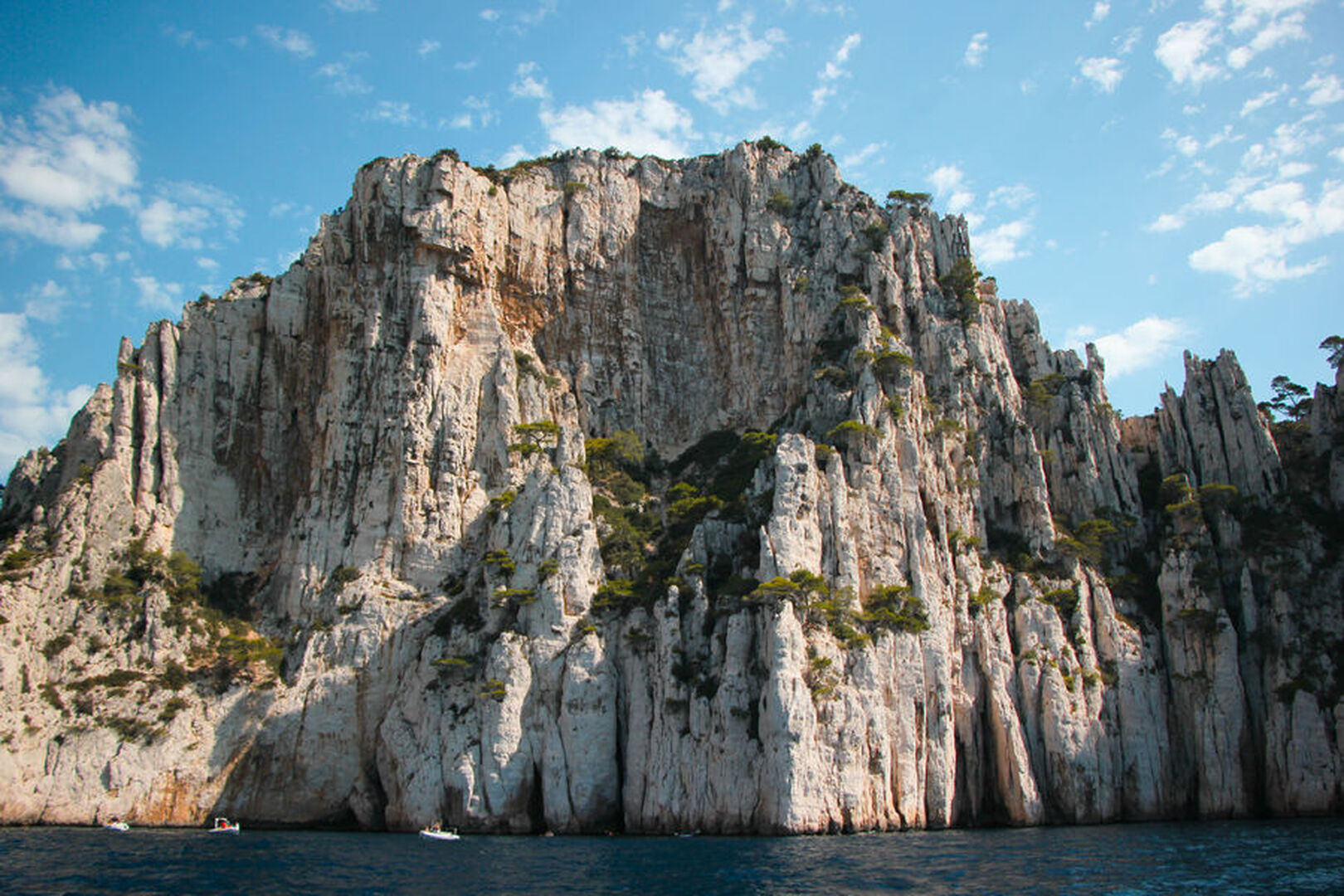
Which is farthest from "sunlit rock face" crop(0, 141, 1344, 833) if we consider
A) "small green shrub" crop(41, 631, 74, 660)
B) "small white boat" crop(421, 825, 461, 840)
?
"small white boat" crop(421, 825, 461, 840)

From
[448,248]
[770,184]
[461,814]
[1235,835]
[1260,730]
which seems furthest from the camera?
[770,184]

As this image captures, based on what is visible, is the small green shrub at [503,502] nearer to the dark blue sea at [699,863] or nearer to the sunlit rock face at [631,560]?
the sunlit rock face at [631,560]

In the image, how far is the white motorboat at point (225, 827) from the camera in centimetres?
5199

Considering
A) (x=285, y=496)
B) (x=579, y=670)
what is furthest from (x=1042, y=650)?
(x=285, y=496)

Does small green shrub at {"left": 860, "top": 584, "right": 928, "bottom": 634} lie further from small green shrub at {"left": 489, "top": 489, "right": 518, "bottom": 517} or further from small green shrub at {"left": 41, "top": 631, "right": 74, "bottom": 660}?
small green shrub at {"left": 41, "top": 631, "right": 74, "bottom": 660}

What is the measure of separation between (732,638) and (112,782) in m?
33.7

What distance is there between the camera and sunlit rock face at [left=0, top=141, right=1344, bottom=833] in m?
53.8

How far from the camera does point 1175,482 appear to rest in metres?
65.7

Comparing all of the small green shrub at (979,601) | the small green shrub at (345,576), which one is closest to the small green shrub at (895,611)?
the small green shrub at (979,601)

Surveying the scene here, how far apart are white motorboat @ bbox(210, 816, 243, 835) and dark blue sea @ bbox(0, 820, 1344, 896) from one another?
5.84 feet

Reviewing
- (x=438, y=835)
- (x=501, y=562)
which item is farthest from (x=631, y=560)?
(x=438, y=835)

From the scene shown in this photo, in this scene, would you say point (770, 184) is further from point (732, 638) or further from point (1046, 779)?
point (1046, 779)

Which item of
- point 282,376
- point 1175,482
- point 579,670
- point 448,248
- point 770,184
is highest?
point 770,184

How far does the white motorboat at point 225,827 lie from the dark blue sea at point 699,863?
1.78m
